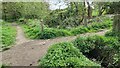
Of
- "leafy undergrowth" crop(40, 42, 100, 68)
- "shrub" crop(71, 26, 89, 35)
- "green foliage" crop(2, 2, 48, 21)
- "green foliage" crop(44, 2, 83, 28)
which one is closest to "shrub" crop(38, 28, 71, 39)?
"shrub" crop(71, 26, 89, 35)

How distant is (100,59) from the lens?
690 cm

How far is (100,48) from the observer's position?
274 inches

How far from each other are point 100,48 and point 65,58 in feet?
5.74

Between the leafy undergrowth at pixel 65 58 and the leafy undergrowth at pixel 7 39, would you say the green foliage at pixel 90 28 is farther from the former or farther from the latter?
the leafy undergrowth at pixel 65 58

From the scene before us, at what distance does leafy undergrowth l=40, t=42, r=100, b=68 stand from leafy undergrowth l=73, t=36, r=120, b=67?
0.93 metres

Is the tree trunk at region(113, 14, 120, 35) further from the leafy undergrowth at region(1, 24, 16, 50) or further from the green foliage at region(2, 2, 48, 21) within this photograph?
the green foliage at region(2, 2, 48, 21)

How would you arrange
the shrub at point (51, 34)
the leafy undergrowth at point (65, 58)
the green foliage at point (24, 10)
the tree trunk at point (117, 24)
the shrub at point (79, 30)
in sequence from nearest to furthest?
the leafy undergrowth at point (65, 58)
the tree trunk at point (117, 24)
the shrub at point (51, 34)
the shrub at point (79, 30)
the green foliage at point (24, 10)

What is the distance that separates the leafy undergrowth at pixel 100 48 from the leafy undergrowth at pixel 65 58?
3.05ft

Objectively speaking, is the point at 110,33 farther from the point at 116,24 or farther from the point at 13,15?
the point at 13,15

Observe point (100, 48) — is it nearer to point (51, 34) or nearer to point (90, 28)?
point (51, 34)

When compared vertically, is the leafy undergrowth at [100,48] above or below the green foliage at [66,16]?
above

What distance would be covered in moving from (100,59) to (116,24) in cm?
176

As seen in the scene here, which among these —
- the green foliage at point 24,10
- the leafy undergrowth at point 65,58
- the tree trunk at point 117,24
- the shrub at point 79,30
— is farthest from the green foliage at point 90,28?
the leafy undergrowth at point 65,58

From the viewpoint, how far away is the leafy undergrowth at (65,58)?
5.19 metres
